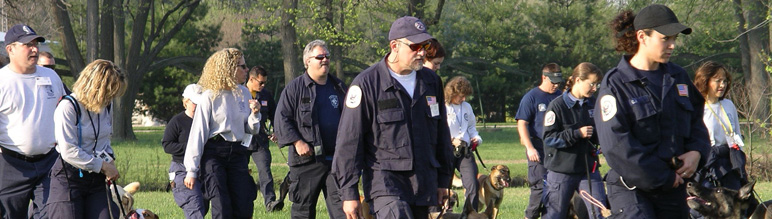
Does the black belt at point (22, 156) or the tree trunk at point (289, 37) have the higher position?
the tree trunk at point (289, 37)

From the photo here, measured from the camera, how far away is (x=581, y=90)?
25.4 feet

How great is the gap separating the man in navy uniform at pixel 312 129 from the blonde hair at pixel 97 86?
1810mm

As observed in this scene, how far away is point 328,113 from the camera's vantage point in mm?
7316

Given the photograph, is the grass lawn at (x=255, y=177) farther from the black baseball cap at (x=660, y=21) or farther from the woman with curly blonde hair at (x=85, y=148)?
the black baseball cap at (x=660, y=21)

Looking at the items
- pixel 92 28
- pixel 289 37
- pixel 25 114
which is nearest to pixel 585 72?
pixel 25 114

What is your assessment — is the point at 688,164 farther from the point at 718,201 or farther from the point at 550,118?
the point at 550,118

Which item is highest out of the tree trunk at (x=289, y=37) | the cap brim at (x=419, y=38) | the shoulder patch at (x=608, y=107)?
the tree trunk at (x=289, y=37)

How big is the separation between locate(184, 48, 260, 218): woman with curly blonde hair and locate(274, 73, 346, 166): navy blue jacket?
1.21 ft

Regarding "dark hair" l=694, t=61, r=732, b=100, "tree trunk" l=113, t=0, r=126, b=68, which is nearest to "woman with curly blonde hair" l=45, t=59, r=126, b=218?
"dark hair" l=694, t=61, r=732, b=100

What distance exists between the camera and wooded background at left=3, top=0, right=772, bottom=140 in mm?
28812

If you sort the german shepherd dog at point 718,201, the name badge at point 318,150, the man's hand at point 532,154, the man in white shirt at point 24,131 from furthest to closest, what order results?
the man's hand at point 532,154
the name badge at point 318,150
the man in white shirt at point 24,131
the german shepherd dog at point 718,201

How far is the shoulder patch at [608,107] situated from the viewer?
14.2 ft

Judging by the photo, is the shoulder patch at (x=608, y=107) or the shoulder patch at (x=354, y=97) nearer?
the shoulder patch at (x=608, y=107)

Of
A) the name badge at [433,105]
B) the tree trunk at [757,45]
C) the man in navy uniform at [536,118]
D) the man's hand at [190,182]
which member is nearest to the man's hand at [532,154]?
the man in navy uniform at [536,118]
